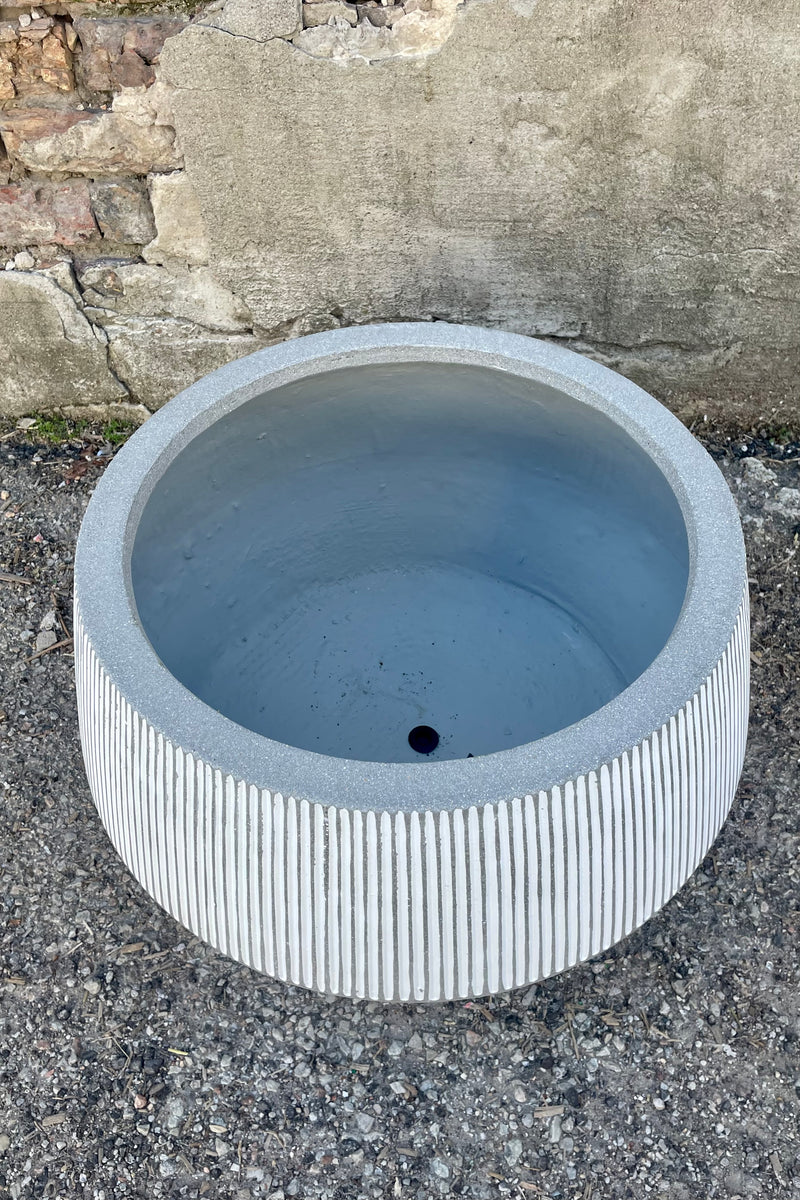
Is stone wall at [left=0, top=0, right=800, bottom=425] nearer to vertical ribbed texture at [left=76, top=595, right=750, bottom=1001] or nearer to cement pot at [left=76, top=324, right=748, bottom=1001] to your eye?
cement pot at [left=76, top=324, right=748, bottom=1001]

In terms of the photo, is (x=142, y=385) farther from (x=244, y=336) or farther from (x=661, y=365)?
(x=661, y=365)

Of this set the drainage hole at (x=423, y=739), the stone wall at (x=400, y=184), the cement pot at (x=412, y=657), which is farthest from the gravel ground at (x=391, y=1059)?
the stone wall at (x=400, y=184)

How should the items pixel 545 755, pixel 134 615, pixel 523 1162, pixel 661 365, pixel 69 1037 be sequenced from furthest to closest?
pixel 661 365
pixel 69 1037
pixel 523 1162
pixel 134 615
pixel 545 755

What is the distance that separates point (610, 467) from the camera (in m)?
2.03

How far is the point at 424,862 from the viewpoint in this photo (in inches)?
57.2

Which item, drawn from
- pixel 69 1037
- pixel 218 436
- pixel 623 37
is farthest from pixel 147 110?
pixel 69 1037

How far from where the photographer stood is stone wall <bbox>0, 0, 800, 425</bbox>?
2.23 metres

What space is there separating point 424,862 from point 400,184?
1.59 meters

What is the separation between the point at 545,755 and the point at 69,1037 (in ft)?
3.47

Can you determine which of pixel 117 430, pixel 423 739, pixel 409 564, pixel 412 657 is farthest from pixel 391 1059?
pixel 117 430

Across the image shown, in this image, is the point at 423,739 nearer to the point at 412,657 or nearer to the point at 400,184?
the point at 412,657

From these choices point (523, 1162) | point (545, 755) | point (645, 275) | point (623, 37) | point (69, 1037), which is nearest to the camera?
point (545, 755)

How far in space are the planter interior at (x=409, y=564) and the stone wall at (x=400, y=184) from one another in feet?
2.00

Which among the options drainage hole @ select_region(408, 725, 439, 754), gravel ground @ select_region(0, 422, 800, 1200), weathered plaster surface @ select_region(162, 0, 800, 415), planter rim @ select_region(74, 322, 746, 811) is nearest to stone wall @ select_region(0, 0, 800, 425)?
weathered plaster surface @ select_region(162, 0, 800, 415)
